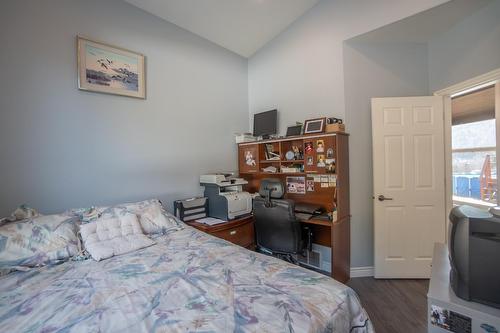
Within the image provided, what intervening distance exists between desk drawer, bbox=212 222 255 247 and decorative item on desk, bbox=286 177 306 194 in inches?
28.6

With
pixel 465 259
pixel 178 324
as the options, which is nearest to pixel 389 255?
pixel 465 259

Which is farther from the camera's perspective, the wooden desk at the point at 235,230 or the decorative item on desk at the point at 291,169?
the decorative item on desk at the point at 291,169

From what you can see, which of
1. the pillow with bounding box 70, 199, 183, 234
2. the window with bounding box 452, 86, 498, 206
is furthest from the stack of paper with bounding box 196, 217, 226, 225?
the window with bounding box 452, 86, 498, 206

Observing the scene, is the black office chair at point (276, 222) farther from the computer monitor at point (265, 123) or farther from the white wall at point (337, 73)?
the computer monitor at point (265, 123)

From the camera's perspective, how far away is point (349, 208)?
2566 mm

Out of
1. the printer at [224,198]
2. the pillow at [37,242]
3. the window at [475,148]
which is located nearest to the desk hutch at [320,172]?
the printer at [224,198]

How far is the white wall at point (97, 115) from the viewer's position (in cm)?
176

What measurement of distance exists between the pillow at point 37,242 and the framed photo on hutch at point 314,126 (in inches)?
94.8

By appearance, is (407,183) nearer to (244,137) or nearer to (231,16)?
(244,137)

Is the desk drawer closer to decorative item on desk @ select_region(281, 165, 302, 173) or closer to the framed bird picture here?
decorative item on desk @ select_region(281, 165, 302, 173)

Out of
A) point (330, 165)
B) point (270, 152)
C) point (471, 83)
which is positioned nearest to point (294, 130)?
point (270, 152)

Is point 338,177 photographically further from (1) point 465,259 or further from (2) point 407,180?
(1) point 465,259

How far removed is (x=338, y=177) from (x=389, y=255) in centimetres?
110

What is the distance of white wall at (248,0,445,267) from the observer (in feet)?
7.88
